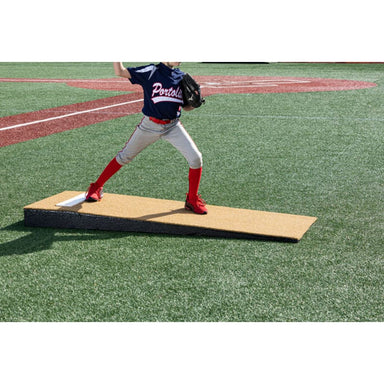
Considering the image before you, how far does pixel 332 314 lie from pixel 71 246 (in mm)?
2178

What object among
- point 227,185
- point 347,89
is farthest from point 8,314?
point 347,89

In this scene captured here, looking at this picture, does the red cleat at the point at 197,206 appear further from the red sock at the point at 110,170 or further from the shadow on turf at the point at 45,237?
the red sock at the point at 110,170

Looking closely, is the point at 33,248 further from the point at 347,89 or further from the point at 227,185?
the point at 347,89

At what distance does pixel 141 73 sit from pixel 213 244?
1486 millimetres

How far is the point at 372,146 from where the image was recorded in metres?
8.68

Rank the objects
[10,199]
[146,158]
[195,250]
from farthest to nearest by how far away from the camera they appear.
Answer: [146,158] < [10,199] < [195,250]

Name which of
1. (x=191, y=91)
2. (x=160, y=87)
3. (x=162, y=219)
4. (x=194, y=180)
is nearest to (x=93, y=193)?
(x=162, y=219)

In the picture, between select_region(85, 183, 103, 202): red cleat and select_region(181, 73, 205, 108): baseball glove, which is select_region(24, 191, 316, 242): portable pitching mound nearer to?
select_region(85, 183, 103, 202): red cleat

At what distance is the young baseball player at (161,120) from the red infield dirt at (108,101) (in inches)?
187

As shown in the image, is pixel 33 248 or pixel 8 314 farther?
pixel 33 248

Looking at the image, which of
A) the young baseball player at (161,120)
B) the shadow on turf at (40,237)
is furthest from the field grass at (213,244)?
the young baseball player at (161,120)

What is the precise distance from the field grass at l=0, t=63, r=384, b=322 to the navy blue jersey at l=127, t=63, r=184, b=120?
41.9 inches

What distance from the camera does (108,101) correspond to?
1520 centimetres

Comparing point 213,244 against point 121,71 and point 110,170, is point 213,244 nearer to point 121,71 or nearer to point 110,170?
point 110,170
